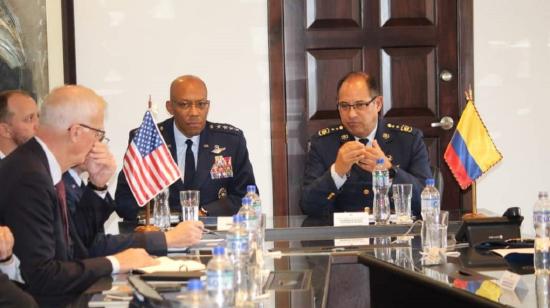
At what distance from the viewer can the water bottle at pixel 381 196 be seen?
3916 mm

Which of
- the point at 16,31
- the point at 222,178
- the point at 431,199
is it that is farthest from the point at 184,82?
the point at 431,199

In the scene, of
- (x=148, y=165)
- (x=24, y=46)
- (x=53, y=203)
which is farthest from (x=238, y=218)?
(x=24, y=46)

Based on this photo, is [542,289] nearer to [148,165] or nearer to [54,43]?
[148,165]

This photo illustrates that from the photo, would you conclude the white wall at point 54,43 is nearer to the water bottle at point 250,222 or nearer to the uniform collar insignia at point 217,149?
the uniform collar insignia at point 217,149

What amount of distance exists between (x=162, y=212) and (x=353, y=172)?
1.11 metres

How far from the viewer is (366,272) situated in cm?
329

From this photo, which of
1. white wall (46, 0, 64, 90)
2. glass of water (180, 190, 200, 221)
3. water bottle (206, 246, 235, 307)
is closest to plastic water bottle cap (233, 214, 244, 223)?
water bottle (206, 246, 235, 307)

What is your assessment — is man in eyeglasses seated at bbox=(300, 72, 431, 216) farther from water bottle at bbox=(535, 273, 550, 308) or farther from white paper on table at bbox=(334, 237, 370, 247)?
water bottle at bbox=(535, 273, 550, 308)

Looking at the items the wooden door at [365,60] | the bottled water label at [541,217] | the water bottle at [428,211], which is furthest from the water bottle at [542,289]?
the wooden door at [365,60]

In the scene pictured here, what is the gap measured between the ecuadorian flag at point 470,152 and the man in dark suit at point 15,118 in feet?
7.15

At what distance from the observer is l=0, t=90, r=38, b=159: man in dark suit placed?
4.52 metres

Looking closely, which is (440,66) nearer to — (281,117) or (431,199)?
(281,117)

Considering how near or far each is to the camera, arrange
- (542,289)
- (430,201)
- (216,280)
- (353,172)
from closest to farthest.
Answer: (216,280)
(542,289)
(430,201)
(353,172)

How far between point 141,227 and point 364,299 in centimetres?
98
